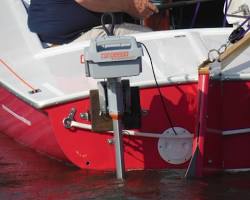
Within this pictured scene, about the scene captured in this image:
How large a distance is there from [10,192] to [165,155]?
1004 mm

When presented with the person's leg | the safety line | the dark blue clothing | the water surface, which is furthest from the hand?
the water surface

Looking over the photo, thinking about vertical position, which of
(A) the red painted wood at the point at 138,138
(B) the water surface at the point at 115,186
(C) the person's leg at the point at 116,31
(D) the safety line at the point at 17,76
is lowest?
(B) the water surface at the point at 115,186

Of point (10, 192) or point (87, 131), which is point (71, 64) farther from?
point (10, 192)

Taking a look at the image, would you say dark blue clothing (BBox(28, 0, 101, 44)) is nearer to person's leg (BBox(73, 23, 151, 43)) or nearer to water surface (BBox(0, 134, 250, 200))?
person's leg (BBox(73, 23, 151, 43))

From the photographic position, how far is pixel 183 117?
4.66m

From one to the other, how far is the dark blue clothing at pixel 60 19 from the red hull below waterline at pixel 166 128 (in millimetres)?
871

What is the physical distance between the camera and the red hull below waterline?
4621mm

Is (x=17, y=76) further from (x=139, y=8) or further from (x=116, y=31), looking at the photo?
(x=139, y=8)

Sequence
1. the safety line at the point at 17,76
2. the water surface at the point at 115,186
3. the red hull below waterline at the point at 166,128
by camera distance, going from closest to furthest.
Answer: the water surface at the point at 115,186 < the red hull below waterline at the point at 166,128 < the safety line at the point at 17,76

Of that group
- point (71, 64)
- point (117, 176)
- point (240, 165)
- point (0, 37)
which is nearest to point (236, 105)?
point (240, 165)

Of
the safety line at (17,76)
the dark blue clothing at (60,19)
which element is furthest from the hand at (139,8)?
the safety line at (17,76)

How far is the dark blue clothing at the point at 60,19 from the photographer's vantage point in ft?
17.9

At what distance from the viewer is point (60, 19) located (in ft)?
18.1

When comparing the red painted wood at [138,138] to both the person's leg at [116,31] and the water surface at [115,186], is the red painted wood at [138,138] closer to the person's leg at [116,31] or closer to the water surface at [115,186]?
the water surface at [115,186]
